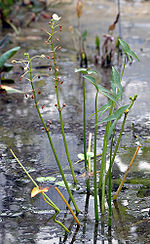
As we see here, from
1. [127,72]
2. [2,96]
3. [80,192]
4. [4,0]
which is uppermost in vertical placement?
[4,0]

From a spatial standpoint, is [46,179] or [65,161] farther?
[65,161]

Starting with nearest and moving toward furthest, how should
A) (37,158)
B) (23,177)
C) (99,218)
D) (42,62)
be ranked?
(99,218), (23,177), (37,158), (42,62)

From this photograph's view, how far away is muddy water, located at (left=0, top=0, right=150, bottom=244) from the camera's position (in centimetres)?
161

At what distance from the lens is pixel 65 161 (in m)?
2.19

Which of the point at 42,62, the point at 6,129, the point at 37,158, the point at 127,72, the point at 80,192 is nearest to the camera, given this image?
the point at 80,192

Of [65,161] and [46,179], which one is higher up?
[65,161]

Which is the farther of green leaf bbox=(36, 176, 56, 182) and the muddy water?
green leaf bbox=(36, 176, 56, 182)

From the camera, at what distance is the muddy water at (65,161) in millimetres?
1607

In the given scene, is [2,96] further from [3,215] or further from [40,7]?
[40,7]

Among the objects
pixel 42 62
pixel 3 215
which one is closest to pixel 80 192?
pixel 3 215

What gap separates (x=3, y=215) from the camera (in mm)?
1727

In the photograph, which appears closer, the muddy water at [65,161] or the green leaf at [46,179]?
the muddy water at [65,161]

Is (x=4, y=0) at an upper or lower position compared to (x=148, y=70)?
upper

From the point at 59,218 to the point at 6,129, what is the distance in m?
1.01
